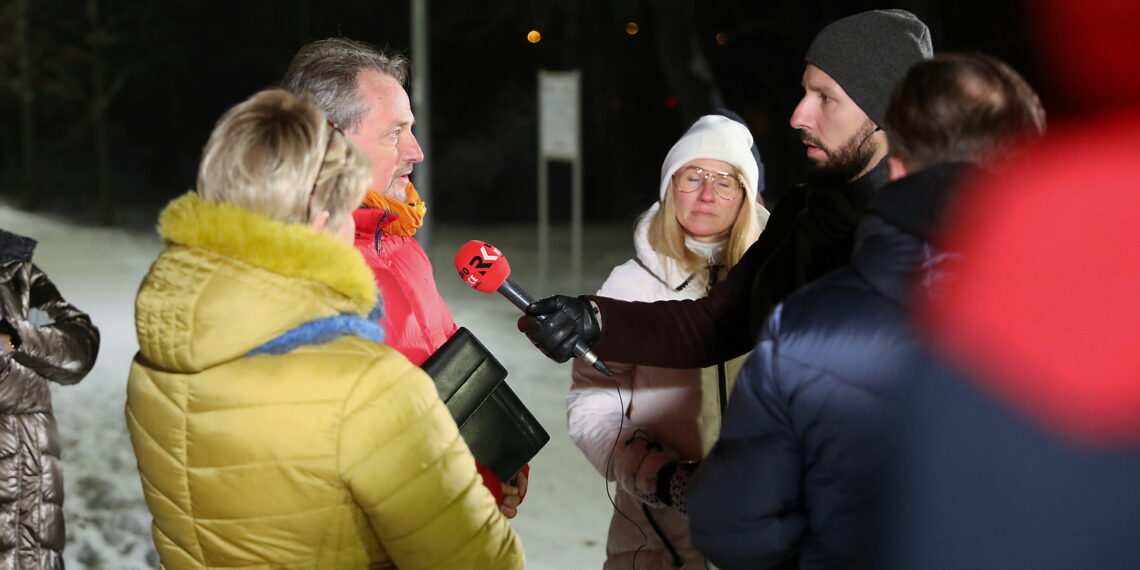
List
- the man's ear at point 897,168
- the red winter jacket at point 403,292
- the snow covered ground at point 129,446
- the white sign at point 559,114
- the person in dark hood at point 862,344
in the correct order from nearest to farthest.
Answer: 1. the person in dark hood at point 862,344
2. the man's ear at point 897,168
3. the red winter jacket at point 403,292
4. the snow covered ground at point 129,446
5. the white sign at point 559,114

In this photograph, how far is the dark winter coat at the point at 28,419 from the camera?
3.37 m

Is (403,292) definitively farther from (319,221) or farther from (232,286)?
(232,286)

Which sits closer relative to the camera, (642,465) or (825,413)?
(825,413)

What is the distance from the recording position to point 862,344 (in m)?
1.74

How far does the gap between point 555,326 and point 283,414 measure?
0.92 meters

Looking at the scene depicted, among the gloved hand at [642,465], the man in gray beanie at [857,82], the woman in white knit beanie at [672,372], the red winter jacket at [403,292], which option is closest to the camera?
the man in gray beanie at [857,82]

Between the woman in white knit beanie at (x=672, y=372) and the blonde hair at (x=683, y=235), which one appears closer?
the woman in white knit beanie at (x=672, y=372)

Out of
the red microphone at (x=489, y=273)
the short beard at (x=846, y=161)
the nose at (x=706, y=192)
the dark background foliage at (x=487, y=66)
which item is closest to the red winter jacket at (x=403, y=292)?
the red microphone at (x=489, y=273)

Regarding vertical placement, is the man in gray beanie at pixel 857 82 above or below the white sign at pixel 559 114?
above

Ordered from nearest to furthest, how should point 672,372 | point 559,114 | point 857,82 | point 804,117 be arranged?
point 857,82
point 804,117
point 672,372
point 559,114

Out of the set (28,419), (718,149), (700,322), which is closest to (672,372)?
(700,322)

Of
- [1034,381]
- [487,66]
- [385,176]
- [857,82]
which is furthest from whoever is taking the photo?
[487,66]

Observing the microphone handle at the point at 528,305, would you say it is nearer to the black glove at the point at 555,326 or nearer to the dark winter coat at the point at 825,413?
the black glove at the point at 555,326

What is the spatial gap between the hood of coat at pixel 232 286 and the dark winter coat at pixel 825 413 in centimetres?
72
